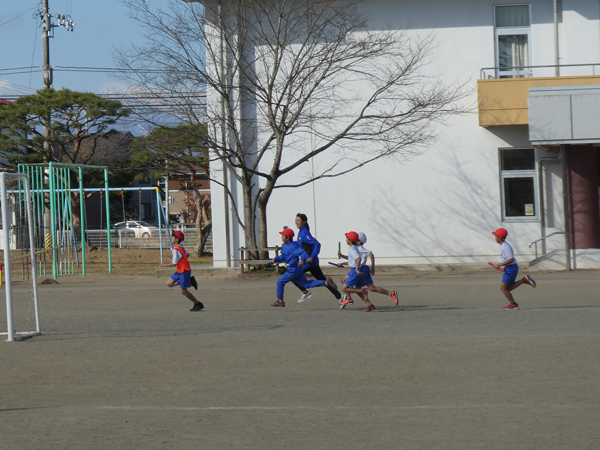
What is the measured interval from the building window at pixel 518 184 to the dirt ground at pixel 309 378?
8366 millimetres

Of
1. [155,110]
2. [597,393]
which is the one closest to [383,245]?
[155,110]

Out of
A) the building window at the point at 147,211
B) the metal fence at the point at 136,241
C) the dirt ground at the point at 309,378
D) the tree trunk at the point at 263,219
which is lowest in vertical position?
the dirt ground at the point at 309,378

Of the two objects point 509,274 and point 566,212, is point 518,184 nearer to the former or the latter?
point 566,212

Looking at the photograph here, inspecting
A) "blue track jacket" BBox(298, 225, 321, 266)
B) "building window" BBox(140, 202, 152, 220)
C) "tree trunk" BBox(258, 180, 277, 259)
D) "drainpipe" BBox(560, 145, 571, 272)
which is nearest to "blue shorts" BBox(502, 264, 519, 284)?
"blue track jacket" BBox(298, 225, 321, 266)

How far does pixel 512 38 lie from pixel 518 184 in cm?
439

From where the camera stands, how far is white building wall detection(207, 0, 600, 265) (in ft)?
71.7

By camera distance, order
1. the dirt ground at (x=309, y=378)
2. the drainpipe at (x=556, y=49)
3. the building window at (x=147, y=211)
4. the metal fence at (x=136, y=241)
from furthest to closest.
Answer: the building window at (x=147, y=211) → the metal fence at (x=136, y=241) → the drainpipe at (x=556, y=49) → the dirt ground at (x=309, y=378)

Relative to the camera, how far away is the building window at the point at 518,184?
21969mm

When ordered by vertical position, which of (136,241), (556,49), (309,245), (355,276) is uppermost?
(556,49)

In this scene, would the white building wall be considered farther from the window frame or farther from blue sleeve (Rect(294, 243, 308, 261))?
blue sleeve (Rect(294, 243, 308, 261))

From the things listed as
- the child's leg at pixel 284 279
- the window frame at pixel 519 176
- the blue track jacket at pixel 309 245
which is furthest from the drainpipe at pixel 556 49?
the child's leg at pixel 284 279

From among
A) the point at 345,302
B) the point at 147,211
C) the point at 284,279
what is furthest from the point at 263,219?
the point at 147,211

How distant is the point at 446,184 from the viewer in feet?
72.6

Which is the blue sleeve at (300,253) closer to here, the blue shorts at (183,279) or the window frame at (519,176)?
the blue shorts at (183,279)
